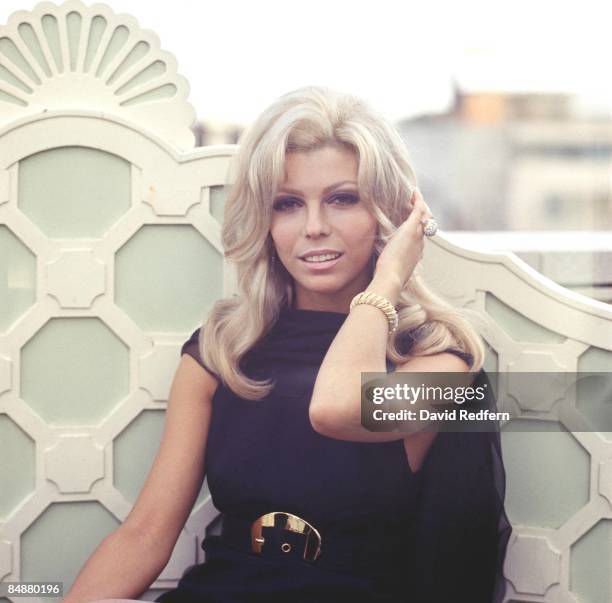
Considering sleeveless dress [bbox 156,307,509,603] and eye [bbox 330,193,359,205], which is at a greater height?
eye [bbox 330,193,359,205]

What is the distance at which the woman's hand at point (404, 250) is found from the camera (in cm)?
113

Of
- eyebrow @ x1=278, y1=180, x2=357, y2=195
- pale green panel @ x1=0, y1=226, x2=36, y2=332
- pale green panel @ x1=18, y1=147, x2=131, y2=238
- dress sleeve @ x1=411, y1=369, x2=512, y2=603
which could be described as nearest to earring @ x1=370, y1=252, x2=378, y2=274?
eyebrow @ x1=278, y1=180, x2=357, y2=195

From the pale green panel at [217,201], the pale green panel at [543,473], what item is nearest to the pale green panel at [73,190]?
the pale green panel at [217,201]

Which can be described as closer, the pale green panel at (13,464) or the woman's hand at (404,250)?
the woman's hand at (404,250)

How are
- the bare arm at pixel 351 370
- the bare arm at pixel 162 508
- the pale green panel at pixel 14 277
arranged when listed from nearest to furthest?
the bare arm at pixel 351 370 < the bare arm at pixel 162 508 < the pale green panel at pixel 14 277

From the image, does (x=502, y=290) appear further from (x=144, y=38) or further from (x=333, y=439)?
(x=144, y=38)

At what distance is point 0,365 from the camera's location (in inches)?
51.0

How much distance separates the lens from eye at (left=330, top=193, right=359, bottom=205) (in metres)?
1.14

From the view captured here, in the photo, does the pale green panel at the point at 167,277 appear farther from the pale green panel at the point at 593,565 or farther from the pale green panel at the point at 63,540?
the pale green panel at the point at 593,565

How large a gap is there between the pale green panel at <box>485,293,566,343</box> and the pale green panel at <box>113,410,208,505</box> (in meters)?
0.47

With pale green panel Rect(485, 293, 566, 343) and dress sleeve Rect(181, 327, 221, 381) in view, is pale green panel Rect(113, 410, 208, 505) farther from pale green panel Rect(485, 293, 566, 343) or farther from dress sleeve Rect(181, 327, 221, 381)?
pale green panel Rect(485, 293, 566, 343)

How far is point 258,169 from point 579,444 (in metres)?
0.54

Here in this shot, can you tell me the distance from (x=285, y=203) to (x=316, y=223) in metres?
0.06

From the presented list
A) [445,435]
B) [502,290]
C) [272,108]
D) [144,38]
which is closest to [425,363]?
[445,435]
